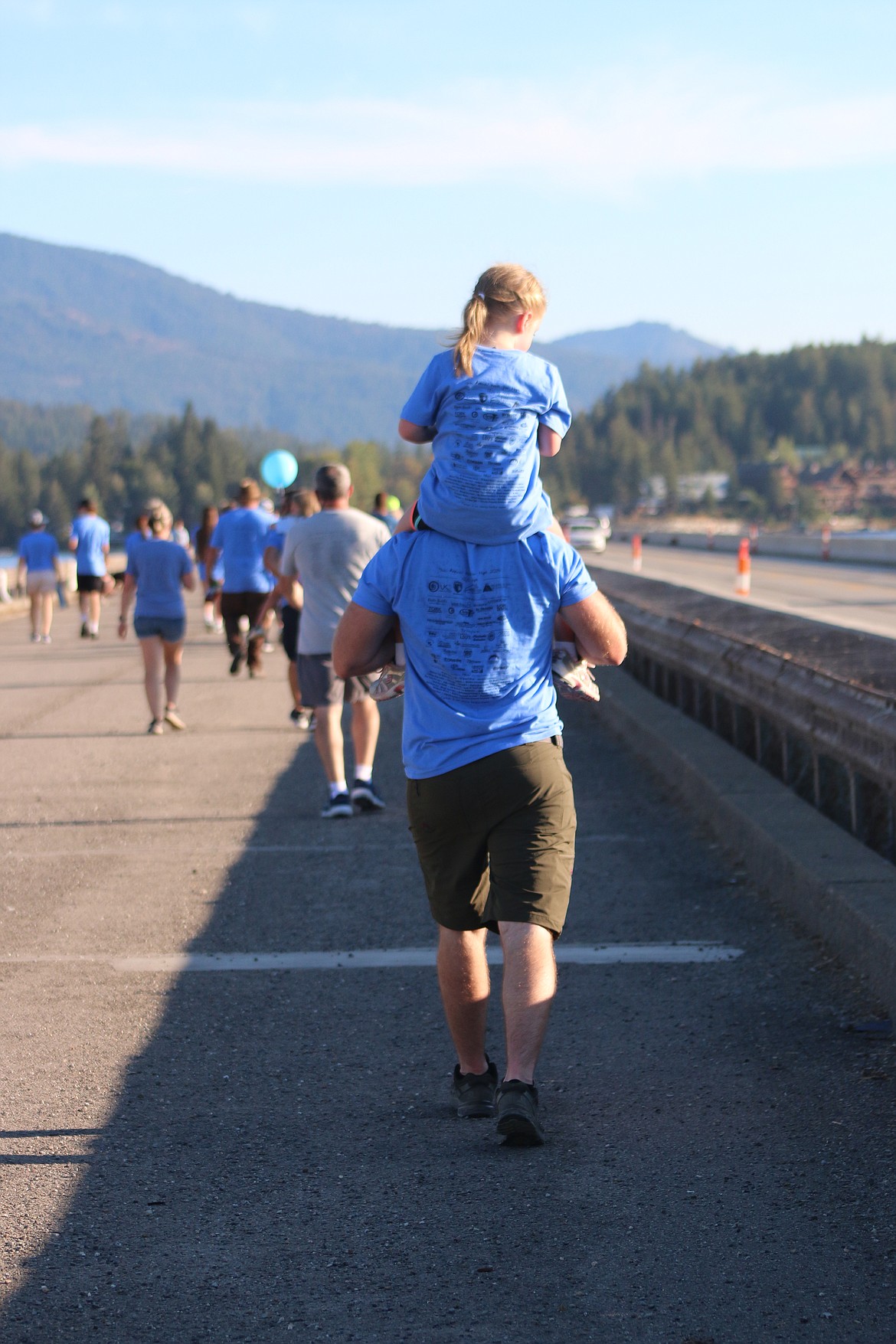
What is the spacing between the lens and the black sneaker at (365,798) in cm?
880

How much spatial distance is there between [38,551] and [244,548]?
A: 8.93 meters

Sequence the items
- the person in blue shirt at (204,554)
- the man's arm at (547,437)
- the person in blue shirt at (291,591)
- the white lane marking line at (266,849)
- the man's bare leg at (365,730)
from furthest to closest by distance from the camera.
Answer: the person in blue shirt at (204,554) < the person in blue shirt at (291,591) < the man's bare leg at (365,730) < the white lane marking line at (266,849) < the man's arm at (547,437)

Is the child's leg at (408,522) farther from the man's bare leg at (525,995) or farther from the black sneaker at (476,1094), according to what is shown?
the black sneaker at (476,1094)

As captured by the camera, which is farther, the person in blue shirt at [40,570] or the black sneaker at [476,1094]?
the person in blue shirt at [40,570]

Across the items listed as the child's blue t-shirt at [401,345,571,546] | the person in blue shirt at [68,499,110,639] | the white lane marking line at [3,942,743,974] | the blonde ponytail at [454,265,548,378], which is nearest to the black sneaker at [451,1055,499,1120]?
the child's blue t-shirt at [401,345,571,546]

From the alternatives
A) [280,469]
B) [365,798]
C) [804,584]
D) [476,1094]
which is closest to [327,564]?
[365,798]

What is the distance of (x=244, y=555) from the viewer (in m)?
14.4

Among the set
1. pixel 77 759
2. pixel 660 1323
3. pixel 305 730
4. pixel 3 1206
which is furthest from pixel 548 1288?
pixel 305 730

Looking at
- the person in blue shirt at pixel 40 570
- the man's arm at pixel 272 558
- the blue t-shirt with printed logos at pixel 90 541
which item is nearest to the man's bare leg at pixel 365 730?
the man's arm at pixel 272 558

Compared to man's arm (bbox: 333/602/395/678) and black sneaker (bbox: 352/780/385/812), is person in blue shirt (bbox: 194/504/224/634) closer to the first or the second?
black sneaker (bbox: 352/780/385/812)

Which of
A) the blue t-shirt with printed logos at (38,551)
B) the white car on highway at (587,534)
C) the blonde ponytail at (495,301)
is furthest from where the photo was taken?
the white car on highway at (587,534)

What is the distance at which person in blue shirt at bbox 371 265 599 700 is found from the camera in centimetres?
373

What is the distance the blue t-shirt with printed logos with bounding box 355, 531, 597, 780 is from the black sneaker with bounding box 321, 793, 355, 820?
4748 millimetres

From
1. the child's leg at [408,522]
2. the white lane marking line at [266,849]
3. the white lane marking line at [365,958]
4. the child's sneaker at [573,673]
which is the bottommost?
the white lane marking line at [266,849]
